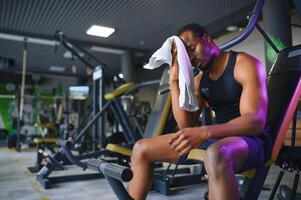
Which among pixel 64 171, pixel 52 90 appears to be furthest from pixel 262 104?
pixel 52 90

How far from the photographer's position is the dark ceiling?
534 cm

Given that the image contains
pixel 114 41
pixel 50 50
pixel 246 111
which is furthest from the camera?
pixel 50 50

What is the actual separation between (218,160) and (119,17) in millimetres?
5475

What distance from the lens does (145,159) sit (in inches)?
49.2

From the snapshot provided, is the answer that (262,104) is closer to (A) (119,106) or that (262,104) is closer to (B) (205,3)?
(A) (119,106)

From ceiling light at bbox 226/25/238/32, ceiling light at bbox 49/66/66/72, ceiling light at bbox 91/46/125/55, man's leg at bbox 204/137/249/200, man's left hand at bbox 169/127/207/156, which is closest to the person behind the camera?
man's leg at bbox 204/137/249/200

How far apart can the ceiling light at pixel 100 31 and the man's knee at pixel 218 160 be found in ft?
19.7

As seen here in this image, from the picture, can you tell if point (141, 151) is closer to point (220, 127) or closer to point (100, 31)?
point (220, 127)

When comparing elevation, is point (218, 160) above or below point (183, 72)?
below

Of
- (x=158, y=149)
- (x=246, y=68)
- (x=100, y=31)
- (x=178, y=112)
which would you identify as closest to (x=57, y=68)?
(x=100, y=31)

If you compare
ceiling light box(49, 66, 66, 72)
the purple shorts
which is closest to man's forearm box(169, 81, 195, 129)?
the purple shorts

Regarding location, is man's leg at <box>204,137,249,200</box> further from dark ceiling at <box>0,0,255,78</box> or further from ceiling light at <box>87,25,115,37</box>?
ceiling light at <box>87,25,115,37</box>

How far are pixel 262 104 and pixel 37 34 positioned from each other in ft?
22.9

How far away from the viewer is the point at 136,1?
206 inches
